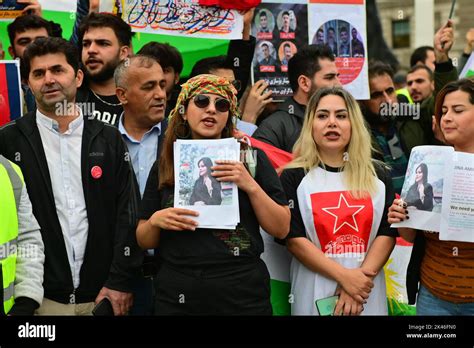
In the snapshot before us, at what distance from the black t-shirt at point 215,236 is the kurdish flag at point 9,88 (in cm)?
121

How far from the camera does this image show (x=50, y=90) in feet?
18.9

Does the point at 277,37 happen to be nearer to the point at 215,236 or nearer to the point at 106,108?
the point at 106,108

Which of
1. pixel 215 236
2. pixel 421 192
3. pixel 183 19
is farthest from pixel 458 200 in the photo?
pixel 183 19

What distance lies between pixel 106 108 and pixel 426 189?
2323 mm

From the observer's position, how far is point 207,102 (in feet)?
17.9

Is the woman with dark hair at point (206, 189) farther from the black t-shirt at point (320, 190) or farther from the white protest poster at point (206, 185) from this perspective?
the black t-shirt at point (320, 190)

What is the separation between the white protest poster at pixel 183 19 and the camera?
6871 millimetres

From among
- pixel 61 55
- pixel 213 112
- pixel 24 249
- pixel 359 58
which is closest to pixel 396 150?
pixel 359 58

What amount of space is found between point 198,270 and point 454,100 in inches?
73.2

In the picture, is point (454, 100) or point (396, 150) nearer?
point (454, 100)

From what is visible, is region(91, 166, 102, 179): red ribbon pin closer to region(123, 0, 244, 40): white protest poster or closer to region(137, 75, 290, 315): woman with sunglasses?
region(137, 75, 290, 315): woman with sunglasses

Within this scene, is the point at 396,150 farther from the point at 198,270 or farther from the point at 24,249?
the point at 24,249

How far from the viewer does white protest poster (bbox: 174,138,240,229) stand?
526 cm

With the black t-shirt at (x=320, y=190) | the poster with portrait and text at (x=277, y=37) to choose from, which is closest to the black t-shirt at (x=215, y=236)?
the black t-shirt at (x=320, y=190)
